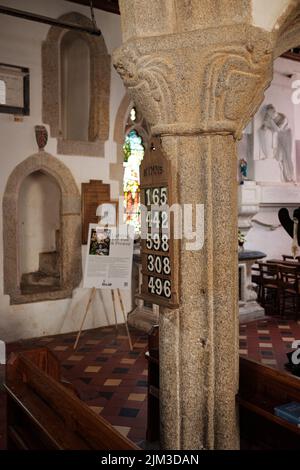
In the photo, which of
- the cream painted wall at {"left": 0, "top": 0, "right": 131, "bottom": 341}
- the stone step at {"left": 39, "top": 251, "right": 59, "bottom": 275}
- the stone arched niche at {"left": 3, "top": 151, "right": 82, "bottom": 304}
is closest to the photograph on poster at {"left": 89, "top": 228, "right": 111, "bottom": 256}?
the stone arched niche at {"left": 3, "top": 151, "right": 82, "bottom": 304}

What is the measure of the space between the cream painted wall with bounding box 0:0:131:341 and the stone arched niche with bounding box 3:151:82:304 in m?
0.08

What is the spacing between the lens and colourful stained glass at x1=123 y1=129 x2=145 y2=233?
25.7ft

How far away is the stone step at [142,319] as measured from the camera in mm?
6306

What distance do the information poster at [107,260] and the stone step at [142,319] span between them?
87 cm

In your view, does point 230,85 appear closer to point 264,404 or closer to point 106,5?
point 264,404

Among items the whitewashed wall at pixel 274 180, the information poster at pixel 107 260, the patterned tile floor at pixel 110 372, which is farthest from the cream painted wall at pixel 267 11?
the whitewashed wall at pixel 274 180

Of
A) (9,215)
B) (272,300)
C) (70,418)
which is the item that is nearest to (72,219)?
(9,215)

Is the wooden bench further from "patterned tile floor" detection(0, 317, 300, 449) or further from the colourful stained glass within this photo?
the colourful stained glass

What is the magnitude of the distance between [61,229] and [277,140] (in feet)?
16.6

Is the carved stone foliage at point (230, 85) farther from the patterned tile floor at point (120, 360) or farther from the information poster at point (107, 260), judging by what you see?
the information poster at point (107, 260)
